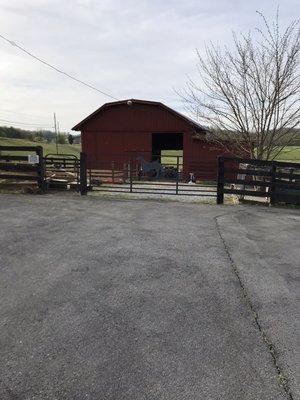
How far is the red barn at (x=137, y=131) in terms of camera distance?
2420 centimetres

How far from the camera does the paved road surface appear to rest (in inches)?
123

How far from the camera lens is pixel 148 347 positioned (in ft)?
11.9

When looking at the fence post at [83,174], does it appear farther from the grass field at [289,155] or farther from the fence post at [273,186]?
the fence post at [273,186]

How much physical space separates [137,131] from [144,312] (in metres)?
21.4

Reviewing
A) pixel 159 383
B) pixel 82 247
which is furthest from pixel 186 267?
pixel 159 383

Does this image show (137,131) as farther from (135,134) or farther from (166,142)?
(166,142)

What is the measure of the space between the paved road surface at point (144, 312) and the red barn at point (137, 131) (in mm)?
16277

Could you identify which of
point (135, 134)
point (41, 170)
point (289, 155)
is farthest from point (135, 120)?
point (289, 155)

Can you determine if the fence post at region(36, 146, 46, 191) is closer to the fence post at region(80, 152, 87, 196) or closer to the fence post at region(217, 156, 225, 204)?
the fence post at region(80, 152, 87, 196)

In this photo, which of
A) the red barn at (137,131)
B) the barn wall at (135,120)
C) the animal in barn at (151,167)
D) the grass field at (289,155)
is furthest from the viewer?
the barn wall at (135,120)

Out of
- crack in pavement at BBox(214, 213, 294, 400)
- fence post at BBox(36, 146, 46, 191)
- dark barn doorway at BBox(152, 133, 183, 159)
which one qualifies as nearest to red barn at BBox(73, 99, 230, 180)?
dark barn doorway at BBox(152, 133, 183, 159)

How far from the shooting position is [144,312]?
14.2ft

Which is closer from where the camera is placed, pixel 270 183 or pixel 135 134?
pixel 270 183

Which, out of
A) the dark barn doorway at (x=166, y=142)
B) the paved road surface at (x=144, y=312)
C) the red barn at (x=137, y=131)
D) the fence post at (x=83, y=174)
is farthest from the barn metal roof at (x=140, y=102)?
the paved road surface at (x=144, y=312)
